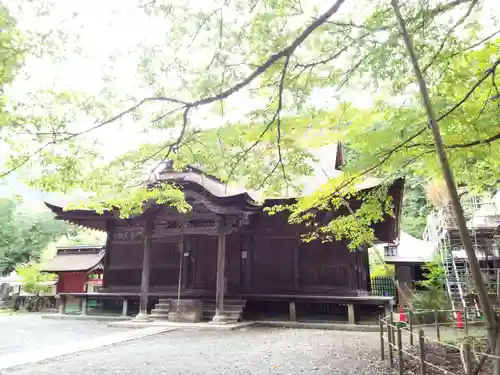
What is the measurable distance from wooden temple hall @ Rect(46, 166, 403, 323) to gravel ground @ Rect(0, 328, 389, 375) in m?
2.52

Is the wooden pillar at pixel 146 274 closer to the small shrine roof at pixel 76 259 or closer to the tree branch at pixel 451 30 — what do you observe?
the small shrine roof at pixel 76 259

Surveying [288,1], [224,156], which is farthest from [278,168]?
[288,1]

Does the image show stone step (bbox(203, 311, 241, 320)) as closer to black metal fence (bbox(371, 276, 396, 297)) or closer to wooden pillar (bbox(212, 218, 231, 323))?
wooden pillar (bbox(212, 218, 231, 323))

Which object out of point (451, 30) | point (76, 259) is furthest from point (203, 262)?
point (76, 259)

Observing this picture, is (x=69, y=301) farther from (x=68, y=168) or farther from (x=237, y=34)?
(x=237, y=34)

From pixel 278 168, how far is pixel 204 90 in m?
1.95

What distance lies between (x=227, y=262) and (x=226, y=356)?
6915mm

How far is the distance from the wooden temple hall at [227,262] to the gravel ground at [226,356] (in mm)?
2524

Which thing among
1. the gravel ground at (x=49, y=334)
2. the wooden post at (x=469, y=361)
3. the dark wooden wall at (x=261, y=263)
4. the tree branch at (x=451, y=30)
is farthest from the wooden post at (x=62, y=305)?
the tree branch at (x=451, y=30)

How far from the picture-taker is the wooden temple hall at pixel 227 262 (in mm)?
12000

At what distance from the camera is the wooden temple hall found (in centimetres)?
1200

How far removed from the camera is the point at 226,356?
7242 mm

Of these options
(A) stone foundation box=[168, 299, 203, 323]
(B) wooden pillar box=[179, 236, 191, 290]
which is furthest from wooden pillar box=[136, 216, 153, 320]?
(B) wooden pillar box=[179, 236, 191, 290]

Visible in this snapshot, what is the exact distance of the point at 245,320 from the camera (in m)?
12.6
